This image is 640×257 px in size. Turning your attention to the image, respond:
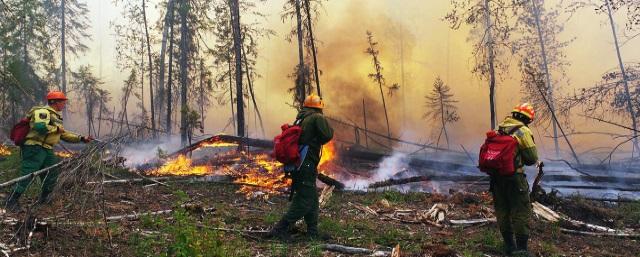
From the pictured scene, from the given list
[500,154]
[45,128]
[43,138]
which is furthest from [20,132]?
[500,154]

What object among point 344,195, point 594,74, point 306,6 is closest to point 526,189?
point 344,195

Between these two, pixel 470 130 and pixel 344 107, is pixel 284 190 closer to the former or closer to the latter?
pixel 344 107

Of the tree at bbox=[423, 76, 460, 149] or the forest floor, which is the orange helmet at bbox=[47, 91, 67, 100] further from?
the tree at bbox=[423, 76, 460, 149]

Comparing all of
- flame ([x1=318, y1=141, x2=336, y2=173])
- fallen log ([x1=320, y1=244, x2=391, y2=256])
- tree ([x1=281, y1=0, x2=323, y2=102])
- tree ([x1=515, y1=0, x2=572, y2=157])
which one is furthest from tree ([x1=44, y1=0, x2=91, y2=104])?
fallen log ([x1=320, y1=244, x2=391, y2=256])

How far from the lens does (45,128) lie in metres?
7.48

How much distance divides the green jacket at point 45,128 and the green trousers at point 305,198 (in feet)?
12.8

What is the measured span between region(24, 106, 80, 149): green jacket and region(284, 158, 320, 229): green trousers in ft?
12.8

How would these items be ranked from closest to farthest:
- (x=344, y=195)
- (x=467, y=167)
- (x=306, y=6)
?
1. (x=344, y=195)
2. (x=467, y=167)
3. (x=306, y=6)

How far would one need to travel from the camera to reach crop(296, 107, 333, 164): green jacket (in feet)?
21.8

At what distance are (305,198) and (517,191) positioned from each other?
2.93 m

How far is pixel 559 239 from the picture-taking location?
7.36 m

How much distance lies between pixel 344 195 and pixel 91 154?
7.16 metres

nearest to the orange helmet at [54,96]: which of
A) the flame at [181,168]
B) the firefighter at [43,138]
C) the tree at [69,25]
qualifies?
the firefighter at [43,138]

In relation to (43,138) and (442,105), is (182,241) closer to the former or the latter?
(43,138)
